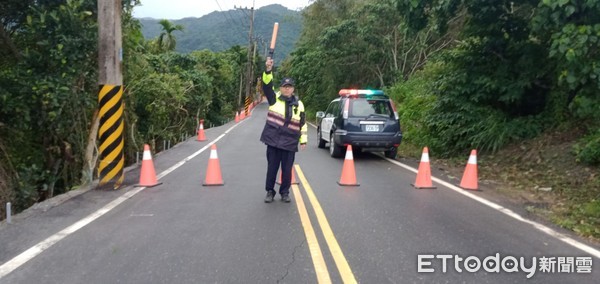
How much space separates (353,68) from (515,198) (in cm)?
2477

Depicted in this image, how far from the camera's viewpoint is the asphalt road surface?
4.58m

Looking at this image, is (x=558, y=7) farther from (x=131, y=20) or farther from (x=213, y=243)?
(x=131, y=20)

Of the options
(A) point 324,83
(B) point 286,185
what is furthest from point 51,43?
(A) point 324,83

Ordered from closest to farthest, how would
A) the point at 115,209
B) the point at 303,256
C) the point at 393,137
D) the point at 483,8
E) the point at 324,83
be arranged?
the point at 303,256
the point at 115,209
the point at 483,8
the point at 393,137
the point at 324,83

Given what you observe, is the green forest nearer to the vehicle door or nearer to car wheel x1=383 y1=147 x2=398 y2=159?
car wheel x1=383 y1=147 x2=398 y2=159

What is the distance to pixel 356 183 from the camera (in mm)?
9125

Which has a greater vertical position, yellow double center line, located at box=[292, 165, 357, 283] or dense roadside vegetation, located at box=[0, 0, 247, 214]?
dense roadside vegetation, located at box=[0, 0, 247, 214]

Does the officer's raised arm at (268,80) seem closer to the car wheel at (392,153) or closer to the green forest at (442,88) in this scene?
the green forest at (442,88)

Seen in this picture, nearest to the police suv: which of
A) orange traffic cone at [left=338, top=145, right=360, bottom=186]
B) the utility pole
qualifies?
orange traffic cone at [left=338, top=145, right=360, bottom=186]

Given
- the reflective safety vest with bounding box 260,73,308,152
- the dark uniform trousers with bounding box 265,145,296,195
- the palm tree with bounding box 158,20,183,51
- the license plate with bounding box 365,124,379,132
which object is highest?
the palm tree with bounding box 158,20,183,51
